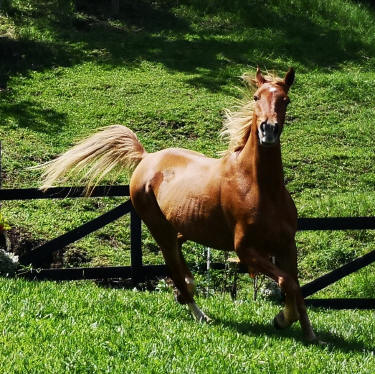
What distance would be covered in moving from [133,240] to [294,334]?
3102 millimetres

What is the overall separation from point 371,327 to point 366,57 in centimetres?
1633

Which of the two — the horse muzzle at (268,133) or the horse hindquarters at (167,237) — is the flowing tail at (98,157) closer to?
the horse hindquarters at (167,237)

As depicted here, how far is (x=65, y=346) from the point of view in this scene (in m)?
4.87

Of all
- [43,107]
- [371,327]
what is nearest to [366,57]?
[43,107]

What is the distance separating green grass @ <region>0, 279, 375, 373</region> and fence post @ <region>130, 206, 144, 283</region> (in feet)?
4.98

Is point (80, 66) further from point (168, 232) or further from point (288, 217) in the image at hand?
point (288, 217)

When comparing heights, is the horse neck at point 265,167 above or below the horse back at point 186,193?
above

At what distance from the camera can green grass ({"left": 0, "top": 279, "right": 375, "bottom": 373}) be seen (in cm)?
465

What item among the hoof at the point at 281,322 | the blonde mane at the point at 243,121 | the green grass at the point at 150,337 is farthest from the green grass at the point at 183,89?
the hoof at the point at 281,322

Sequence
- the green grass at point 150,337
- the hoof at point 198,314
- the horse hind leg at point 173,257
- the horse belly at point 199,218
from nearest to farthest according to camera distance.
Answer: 1. the green grass at point 150,337
2. the horse belly at point 199,218
3. the hoof at point 198,314
4. the horse hind leg at point 173,257

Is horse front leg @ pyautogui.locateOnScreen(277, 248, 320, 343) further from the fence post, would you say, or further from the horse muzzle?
the fence post

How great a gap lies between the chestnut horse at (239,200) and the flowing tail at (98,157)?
0.39 meters

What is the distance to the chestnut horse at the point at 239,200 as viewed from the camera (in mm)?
5426

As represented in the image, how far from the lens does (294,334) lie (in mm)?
5906
